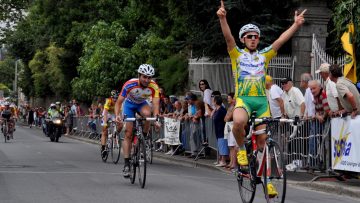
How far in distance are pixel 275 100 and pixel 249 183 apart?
6746 millimetres

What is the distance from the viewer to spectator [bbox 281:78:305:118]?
16.9 meters

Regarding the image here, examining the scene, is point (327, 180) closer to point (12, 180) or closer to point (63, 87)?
point (12, 180)

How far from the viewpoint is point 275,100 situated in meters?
16.6

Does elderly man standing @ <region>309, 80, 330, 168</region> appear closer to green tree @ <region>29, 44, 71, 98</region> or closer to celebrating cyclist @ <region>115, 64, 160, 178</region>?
celebrating cyclist @ <region>115, 64, 160, 178</region>

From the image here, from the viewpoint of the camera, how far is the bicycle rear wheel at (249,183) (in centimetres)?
979

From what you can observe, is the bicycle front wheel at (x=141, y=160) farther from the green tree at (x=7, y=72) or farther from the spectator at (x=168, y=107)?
the green tree at (x=7, y=72)

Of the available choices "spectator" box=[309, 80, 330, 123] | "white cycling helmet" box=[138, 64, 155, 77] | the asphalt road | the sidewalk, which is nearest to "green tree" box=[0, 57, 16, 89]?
the asphalt road

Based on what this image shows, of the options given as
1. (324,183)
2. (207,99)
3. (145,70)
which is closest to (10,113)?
(207,99)

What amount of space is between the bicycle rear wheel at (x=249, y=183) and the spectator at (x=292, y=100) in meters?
6.87

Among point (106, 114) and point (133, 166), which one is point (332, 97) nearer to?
point (133, 166)

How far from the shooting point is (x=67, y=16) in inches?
1727

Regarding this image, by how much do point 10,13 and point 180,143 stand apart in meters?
20.2

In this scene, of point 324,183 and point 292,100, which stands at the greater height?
point 292,100

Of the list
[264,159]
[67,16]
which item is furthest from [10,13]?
[264,159]
